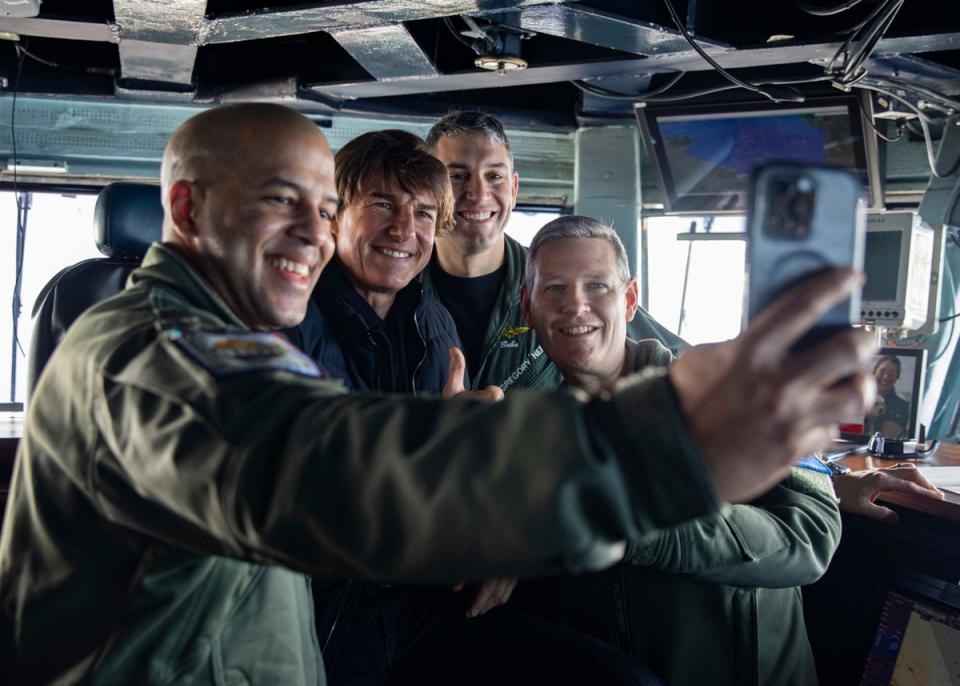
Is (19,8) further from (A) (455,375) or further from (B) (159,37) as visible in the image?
(A) (455,375)

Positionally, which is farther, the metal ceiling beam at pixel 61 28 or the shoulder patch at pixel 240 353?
the metal ceiling beam at pixel 61 28

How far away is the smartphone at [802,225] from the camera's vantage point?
691 millimetres

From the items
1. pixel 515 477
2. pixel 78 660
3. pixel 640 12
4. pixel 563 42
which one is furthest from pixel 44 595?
pixel 563 42

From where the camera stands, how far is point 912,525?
2.27 metres

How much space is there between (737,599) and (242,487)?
1460 mm

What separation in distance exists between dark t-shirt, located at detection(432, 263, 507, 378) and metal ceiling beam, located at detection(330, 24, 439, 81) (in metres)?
1.39

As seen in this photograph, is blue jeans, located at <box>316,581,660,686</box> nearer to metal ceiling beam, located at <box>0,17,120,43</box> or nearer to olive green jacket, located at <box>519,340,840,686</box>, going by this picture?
olive green jacket, located at <box>519,340,840,686</box>

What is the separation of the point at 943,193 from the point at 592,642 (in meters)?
3.42

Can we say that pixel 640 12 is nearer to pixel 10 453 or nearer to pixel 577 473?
pixel 10 453

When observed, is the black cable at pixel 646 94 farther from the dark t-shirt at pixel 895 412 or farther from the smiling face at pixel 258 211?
the smiling face at pixel 258 211

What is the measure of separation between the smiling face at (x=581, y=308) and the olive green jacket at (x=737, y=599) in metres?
0.44

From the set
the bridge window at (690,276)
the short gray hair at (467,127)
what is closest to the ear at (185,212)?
the short gray hair at (467,127)

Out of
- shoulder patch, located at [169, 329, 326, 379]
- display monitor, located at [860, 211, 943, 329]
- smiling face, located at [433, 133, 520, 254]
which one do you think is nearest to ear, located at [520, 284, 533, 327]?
smiling face, located at [433, 133, 520, 254]

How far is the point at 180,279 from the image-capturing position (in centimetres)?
110
